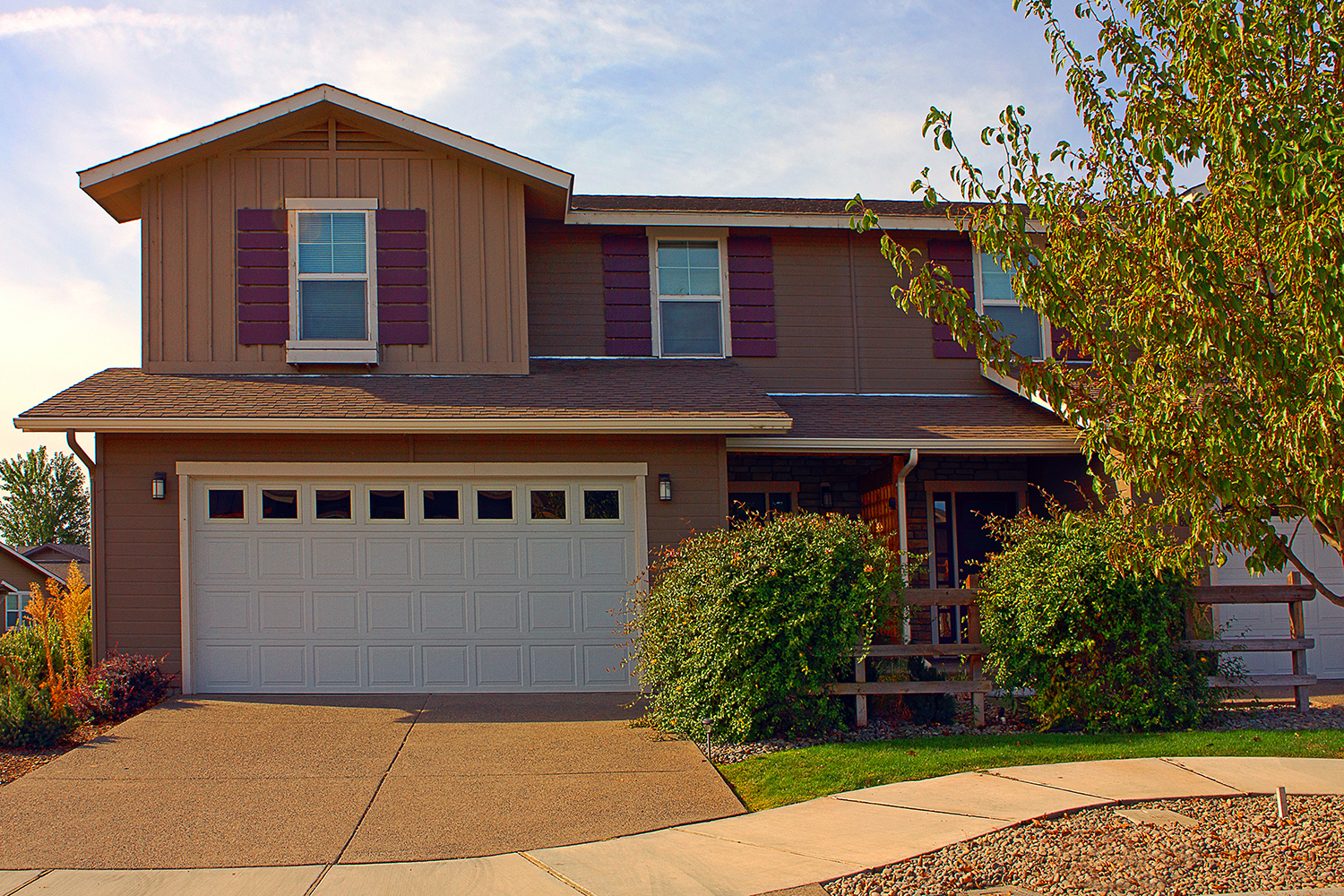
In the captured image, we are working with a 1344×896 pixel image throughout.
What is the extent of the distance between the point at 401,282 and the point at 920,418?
19.8 ft

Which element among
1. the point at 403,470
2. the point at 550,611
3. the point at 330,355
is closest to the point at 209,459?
the point at 330,355

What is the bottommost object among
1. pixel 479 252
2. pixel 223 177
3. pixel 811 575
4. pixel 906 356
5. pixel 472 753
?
pixel 472 753

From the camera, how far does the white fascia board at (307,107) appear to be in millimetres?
10719

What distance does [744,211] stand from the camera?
41.2 feet

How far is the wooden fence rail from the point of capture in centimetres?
790

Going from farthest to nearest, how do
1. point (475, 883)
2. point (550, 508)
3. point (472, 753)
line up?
point (550, 508) < point (472, 753) < point (475, 883)

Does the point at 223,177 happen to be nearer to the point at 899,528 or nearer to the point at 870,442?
the point at 870,442

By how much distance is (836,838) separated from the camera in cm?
529

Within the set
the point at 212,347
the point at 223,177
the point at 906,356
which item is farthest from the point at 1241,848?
the point at 223,177

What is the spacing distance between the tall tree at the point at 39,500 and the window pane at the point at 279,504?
5210 cm

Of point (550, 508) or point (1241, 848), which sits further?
point (550, 508)

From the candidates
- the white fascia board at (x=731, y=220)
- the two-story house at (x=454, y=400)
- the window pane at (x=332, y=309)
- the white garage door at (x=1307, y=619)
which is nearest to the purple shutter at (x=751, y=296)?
the two-story house at (x=454, y=400)

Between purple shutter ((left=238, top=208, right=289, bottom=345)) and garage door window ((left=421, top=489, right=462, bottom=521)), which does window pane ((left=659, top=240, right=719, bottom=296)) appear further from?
purple shutter ((left=238, top=208, right=289, bottom=345))

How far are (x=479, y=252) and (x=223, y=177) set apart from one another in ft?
9.50
